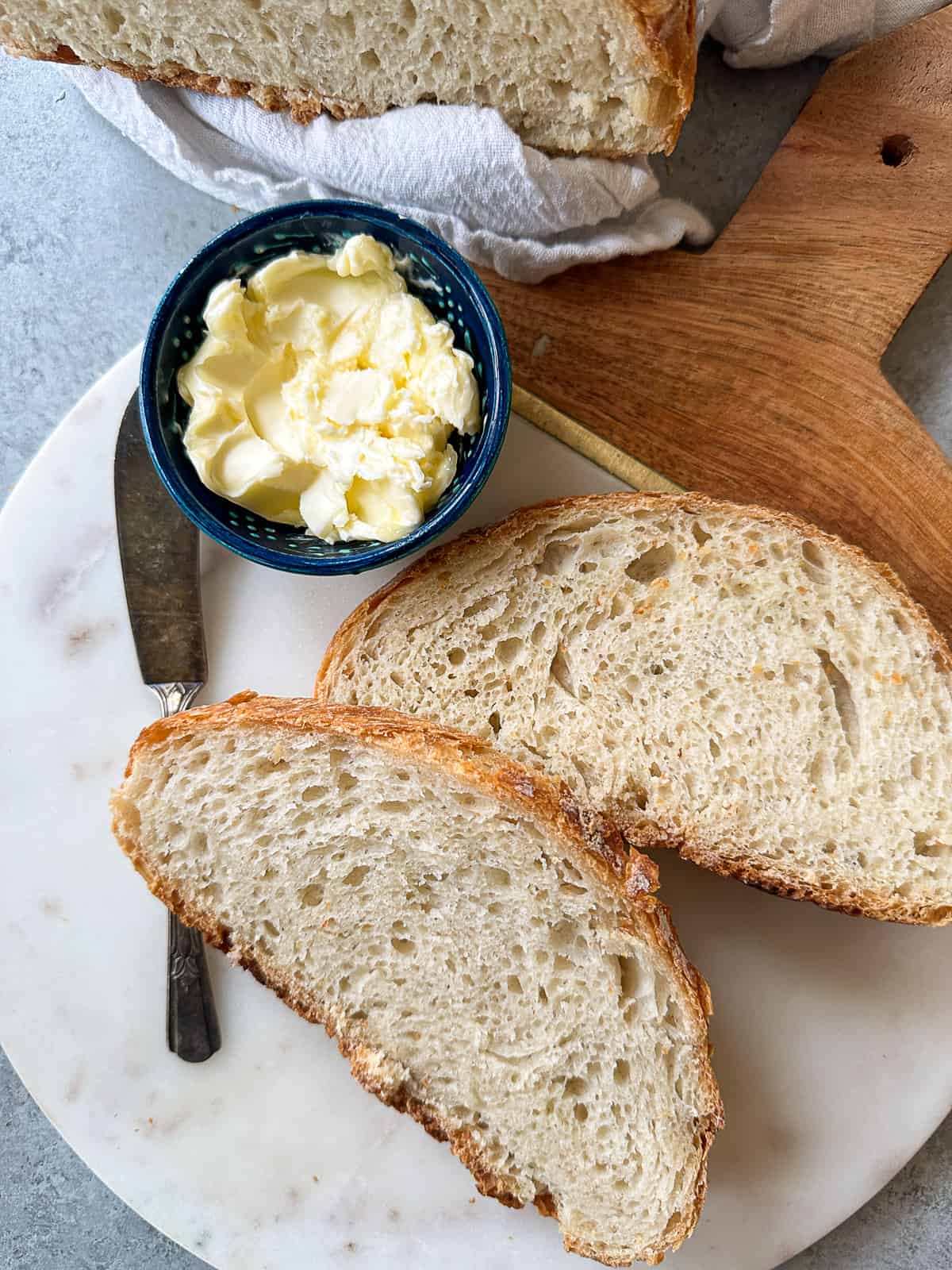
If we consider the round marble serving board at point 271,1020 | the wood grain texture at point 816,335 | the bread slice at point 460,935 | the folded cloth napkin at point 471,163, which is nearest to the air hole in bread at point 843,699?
the wood grain texture at point 816,335

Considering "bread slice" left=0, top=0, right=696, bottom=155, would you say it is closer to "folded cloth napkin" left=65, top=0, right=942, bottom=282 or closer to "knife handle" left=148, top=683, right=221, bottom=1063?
"folded cloth napkin" left=65, top=0, right=942, bottom=282

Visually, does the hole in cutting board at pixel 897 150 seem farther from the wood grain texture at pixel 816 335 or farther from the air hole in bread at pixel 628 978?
the air hole in bread at pixel 628 978

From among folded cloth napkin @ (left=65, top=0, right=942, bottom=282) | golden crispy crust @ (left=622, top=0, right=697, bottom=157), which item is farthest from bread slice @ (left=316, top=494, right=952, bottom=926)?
golden crispy crust @ (left=622, top=0, right=697, bottom=157)

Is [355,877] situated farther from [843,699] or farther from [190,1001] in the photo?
[843,699]

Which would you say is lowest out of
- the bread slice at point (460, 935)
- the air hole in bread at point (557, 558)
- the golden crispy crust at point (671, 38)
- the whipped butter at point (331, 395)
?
the bread slice at point (460, 935)

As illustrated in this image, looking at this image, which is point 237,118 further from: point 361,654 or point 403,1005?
point 403,1005

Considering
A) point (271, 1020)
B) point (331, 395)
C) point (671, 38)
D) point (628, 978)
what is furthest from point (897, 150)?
point (271, 1020)
